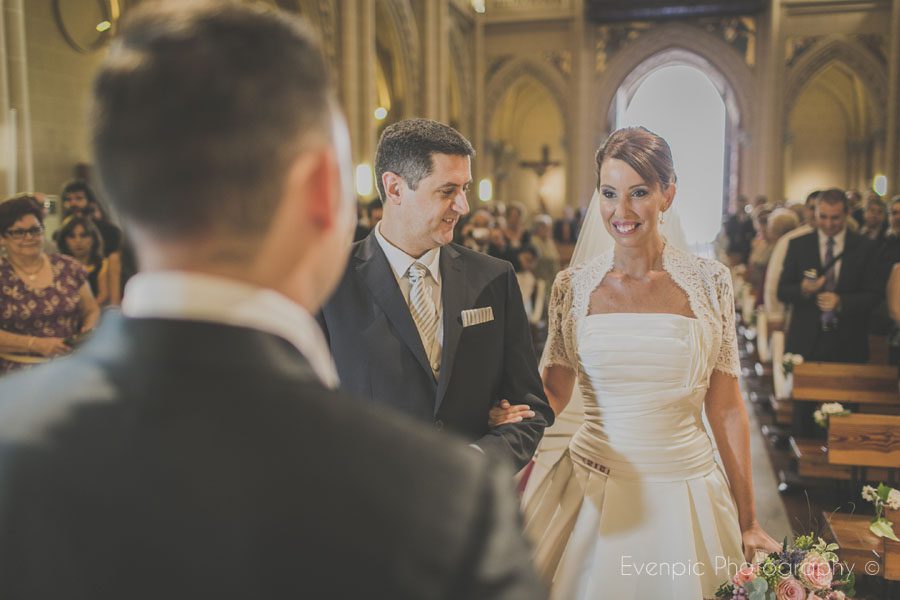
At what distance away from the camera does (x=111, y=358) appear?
747mm

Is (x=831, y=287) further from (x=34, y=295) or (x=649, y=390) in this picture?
(x=34, y=295)

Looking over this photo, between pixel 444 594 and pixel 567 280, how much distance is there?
83.4 inches

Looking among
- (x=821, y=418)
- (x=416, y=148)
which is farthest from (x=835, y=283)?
(x=416, y=148)

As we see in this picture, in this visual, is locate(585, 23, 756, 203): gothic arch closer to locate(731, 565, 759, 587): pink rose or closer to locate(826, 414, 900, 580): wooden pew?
locate(826, 414, 900, 580): wooden pew

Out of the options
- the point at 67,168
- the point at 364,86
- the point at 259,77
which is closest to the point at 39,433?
the point at 259,77

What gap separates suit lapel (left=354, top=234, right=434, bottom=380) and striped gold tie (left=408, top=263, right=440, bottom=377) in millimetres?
61

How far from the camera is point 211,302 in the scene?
75 cm

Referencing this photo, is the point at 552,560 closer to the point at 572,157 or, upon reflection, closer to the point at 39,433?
the point at 39,433

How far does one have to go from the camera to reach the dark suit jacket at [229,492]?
67cm

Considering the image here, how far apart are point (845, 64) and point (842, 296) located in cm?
1730

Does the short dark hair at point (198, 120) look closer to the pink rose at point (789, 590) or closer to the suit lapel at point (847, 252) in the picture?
the pink rose at point (789, 590)

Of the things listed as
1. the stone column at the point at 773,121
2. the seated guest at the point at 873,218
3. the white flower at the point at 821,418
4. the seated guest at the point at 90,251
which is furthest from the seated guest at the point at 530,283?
the stone column at the point at 773,121

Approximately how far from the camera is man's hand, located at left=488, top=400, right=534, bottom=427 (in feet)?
7.20

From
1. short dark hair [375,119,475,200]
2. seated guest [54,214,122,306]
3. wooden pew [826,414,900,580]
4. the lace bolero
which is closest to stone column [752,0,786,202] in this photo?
wooden pew [826,414,900,580]
